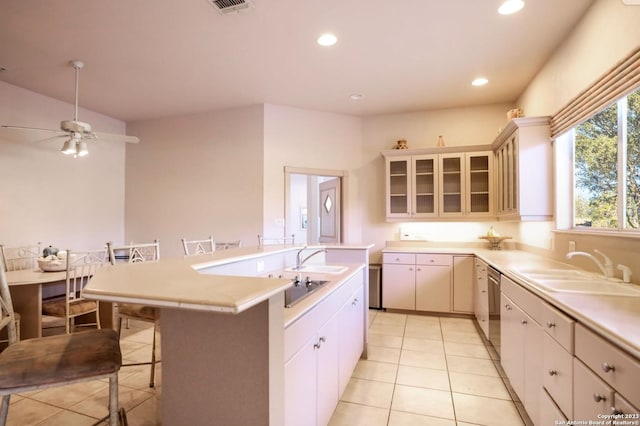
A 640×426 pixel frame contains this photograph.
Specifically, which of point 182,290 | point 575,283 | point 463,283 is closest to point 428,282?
point 463,283

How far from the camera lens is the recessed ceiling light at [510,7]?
2.38m

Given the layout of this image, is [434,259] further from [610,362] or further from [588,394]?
[610,362]

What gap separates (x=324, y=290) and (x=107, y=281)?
1.08 metres

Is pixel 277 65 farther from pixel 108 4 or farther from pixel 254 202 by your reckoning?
pixel 254 202

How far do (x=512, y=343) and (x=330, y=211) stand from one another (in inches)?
141

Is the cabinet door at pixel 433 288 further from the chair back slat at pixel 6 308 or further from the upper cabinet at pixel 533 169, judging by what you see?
the chair back slat at pixel 6 308

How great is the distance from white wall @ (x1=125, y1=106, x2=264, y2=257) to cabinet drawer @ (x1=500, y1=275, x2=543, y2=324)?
10.2 feet

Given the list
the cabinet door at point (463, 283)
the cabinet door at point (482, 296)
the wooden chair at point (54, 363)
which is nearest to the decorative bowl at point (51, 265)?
the wooden chair at point (54, 363)

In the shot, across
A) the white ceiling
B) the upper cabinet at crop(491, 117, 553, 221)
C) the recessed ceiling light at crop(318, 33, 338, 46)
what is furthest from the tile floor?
A: the recessed ceiling light at crop(318, 33, 338, 46)

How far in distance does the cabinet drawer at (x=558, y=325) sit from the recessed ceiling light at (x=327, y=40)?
2.57 m

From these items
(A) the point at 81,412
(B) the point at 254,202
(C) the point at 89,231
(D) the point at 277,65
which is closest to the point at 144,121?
(C) the point at 89,231

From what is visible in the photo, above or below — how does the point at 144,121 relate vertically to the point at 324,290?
above

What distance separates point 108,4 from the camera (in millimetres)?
2434

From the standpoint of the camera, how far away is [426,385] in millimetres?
2506
